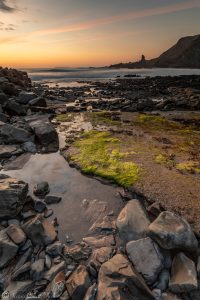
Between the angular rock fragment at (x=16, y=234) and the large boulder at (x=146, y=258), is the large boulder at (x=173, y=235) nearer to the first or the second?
the large boulder at (x=146, y=258)

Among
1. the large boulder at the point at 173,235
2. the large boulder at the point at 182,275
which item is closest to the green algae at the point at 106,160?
the large boulder at the point at 173,235

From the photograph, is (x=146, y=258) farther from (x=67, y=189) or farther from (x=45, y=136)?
(x=45, y=136)

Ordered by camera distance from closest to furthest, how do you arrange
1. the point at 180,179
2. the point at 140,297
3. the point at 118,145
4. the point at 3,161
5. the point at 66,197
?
the point at 140,297
the point at 66,197
the point at 180,179
the point at 3,161
the point at 118,145

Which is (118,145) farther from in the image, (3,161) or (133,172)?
(3,161)

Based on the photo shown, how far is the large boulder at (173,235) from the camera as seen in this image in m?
5.10

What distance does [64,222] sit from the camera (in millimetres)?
6637

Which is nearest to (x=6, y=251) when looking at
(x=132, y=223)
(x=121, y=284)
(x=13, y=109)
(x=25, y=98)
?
(x=121, y=284)

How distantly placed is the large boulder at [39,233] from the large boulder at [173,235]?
230 cm

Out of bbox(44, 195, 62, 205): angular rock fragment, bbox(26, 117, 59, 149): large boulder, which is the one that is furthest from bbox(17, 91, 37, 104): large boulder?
bbox(44, 195, 62, 205): angular rock fragment

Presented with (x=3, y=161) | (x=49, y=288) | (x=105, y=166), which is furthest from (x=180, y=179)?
(x=3, y=161)

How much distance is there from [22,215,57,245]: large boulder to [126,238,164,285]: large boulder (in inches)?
72.2

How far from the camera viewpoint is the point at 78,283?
180 inches

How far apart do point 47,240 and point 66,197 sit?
89.6 inches

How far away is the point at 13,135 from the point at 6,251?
8.02 m
